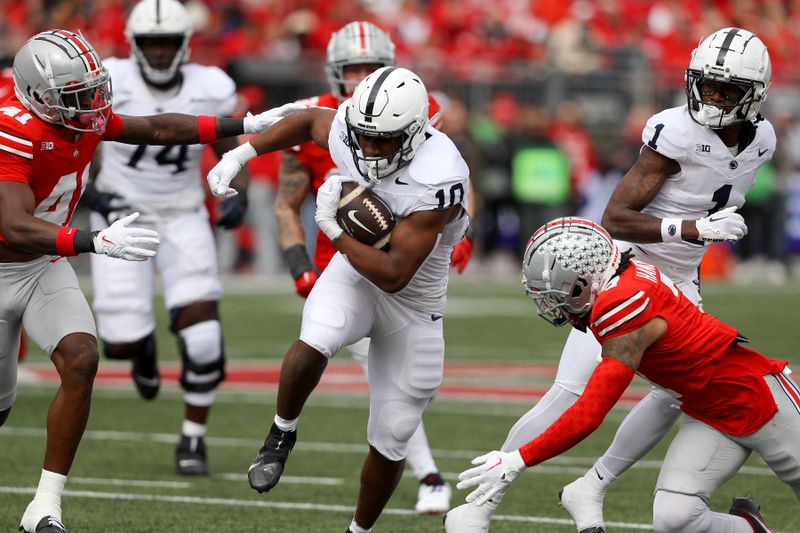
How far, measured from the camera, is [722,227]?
213 inches

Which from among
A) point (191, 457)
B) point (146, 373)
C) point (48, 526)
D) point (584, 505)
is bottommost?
point (146, 373)

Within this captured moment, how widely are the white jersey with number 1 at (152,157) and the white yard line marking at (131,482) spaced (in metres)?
1.48

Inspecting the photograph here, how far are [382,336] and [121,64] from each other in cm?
283

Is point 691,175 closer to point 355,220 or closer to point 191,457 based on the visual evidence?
point 355,220

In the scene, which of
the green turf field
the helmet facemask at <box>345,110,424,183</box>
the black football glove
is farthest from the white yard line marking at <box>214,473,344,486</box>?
the helmet facemask at <box>345,110,424,183</box>

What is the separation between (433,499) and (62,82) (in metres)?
2.42

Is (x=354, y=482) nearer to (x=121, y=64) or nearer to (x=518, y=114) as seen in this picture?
(x=121, y=64)

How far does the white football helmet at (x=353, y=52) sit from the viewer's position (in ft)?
22.4

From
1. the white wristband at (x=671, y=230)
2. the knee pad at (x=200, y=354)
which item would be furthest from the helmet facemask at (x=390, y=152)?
the knee pad at (x=200, y=354)

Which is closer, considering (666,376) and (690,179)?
(666,376)

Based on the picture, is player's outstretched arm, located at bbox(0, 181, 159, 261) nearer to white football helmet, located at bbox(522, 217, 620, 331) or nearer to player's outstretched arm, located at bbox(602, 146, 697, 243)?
white football helmet, located at bbox(522, 217, 620, 331)

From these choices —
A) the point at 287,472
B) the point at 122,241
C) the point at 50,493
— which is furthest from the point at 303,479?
the point at 122,241

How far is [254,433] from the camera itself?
8180 mm

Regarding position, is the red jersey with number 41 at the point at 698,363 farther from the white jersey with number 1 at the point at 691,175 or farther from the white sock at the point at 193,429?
the white sock at the point at 193,429
